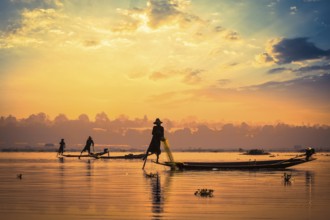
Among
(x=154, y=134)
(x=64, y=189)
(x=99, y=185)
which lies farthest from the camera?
(x=154, y=134)

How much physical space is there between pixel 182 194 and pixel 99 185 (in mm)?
5926

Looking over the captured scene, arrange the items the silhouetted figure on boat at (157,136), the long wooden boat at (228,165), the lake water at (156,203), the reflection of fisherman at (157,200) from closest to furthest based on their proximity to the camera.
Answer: the lake water at (156,203), the reflection of fisherman at (157,200), the silhouetted figure on boat at (157,136), the long wooden boat at (228,165)

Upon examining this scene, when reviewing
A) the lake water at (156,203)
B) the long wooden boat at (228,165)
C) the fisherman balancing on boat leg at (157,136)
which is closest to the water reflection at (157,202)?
the lake water at (156,203)

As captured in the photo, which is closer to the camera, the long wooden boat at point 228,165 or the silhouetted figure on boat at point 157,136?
the silhouetted figure on boat at point 157,136

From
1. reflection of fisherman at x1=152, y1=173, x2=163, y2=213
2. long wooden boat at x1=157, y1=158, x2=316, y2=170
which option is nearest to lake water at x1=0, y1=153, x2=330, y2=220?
reflection of fisherman at x1=152, y1=173, x2=163, y2=213

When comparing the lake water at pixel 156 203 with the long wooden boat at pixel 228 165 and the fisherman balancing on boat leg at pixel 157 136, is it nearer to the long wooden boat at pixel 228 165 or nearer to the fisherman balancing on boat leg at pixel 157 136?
the fisherman balancing on boat leg at pixel 157 136

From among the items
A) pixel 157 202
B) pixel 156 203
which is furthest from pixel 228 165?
pixel 156 203

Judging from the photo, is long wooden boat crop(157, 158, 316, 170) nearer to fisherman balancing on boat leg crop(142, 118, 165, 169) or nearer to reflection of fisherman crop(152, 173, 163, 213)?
fisherman balancing on boat leg crop(142, 118, 165, 169)

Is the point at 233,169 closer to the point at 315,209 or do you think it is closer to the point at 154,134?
the point at 154,134

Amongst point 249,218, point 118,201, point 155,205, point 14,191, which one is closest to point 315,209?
point 249,218

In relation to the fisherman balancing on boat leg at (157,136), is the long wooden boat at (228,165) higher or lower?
lower

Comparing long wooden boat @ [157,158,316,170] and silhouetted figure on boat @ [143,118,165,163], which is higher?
silhouetted figure on boat @ [143,118,165,163]

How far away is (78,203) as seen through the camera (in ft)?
51.8

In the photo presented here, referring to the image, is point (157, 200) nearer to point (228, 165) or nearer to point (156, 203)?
point (156, 203)
